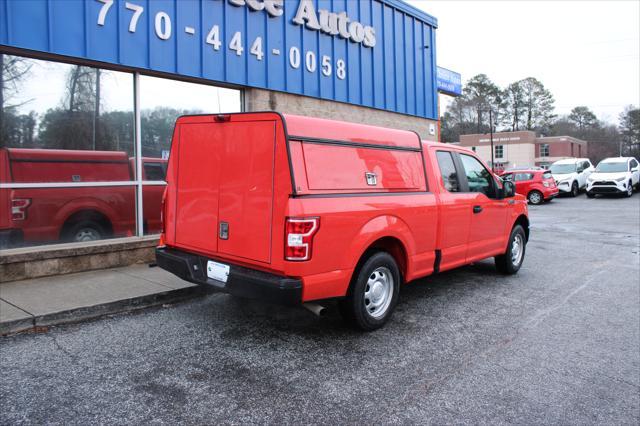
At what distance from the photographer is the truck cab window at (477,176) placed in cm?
607

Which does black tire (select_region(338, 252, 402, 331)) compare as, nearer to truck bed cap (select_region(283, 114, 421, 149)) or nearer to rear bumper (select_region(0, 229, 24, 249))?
truck bed cap (select_region(283, 114, 421, 149))

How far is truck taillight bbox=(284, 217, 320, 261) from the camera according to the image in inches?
147

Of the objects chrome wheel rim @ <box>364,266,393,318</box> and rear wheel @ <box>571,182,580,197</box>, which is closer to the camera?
chrome wheel rim @ <box>364,266,393,318</box>

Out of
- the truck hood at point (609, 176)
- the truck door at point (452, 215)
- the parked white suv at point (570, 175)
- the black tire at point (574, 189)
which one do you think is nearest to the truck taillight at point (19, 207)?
the truck door at point (452, 215)

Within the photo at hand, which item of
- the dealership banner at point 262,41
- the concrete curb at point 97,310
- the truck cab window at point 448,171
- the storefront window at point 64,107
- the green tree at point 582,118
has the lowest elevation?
the concrete curb at point 97,310

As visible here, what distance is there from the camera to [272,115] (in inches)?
154

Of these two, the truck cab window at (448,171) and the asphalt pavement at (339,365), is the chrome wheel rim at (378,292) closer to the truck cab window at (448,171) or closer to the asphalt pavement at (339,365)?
the asphalt pavement at (339,365)

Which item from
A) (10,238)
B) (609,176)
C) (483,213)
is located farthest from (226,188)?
(609,176)

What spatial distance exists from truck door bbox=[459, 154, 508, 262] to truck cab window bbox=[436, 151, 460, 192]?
0.22 meters

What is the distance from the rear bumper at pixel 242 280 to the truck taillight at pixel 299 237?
209 millimetres

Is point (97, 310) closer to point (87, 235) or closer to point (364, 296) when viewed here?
point (87, 235)

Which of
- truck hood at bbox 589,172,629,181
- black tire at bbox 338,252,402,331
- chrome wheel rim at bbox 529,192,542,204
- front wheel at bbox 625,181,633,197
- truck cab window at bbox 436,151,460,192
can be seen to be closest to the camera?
black tire at bbox 338,252,402,331

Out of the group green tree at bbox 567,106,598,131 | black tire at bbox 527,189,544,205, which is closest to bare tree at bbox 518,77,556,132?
green tree at bbox 567,106,598,131

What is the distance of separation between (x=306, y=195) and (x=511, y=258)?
4.48 metres
